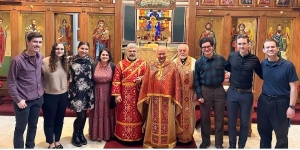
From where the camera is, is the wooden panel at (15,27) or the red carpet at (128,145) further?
the wooden panel at (15,27)

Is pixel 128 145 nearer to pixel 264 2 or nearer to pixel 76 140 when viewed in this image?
pixel 76 140

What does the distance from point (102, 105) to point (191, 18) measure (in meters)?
3.36

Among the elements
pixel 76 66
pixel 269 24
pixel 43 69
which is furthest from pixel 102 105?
pixel 269 24

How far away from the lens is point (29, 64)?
135 inches

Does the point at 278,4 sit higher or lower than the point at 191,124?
higher

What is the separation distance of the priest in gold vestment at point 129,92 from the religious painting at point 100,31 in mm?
2850

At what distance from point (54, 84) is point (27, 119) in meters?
0.54

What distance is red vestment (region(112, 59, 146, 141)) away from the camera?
4.25 metres

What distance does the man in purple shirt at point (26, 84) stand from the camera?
3.31m

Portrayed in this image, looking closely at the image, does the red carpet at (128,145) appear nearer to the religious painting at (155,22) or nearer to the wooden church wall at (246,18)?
the wooden church wall at (246,18)

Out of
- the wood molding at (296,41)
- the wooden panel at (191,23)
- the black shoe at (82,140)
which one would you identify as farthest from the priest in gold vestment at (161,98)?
the wood molding at (296,41)

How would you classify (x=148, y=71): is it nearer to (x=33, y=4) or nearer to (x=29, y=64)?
(x=29, y=64)

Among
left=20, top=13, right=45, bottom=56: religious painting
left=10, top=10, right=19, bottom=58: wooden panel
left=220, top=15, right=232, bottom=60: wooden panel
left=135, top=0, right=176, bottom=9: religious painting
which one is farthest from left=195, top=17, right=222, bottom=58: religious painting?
left=10, top=10, right=19, bottom=58: wooden panel

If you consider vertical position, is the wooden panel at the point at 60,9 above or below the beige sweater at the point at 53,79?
above
